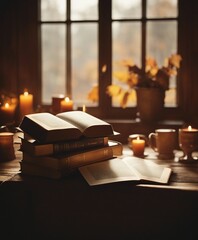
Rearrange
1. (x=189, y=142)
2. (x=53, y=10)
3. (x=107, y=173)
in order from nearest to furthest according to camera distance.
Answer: (x=107, y=173), (x=189, y=142), (x=53, y=10)

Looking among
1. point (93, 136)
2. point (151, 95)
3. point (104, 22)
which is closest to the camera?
point (93, 136)

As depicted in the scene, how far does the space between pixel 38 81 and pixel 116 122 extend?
0.61 meters

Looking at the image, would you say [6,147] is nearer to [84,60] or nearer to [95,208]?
[95,208]

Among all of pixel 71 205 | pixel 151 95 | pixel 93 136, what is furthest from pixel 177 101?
pixel 71 205

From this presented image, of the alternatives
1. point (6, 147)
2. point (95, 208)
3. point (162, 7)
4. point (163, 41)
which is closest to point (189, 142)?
point (95, 208)

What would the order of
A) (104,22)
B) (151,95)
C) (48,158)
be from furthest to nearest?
(104,22) → (151,95) → (48,158)

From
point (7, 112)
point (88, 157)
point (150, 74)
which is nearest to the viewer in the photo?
point (88, 157)

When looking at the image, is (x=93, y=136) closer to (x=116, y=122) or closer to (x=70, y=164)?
(x=70, y=164)

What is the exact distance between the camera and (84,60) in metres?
3.09

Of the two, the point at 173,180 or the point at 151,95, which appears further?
the point at 151,95

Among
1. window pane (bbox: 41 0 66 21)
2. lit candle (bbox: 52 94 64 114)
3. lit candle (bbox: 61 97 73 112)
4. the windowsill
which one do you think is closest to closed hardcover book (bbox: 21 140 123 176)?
lit candle (bbox: 61 97 73 112)

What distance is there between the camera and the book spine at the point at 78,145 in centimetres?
187

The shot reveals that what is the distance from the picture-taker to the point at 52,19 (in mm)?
3076

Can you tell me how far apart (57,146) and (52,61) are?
4.46ft
